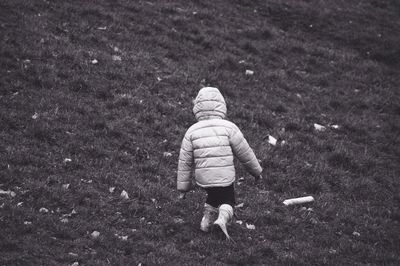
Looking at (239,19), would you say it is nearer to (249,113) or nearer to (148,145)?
(249,113)

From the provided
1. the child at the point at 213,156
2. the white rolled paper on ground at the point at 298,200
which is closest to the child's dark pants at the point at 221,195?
the child at the point at 213,156

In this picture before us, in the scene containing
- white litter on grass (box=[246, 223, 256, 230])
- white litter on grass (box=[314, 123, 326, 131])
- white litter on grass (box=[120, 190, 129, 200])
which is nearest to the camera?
white litter on grass (box=[246, 223, 256, 230])

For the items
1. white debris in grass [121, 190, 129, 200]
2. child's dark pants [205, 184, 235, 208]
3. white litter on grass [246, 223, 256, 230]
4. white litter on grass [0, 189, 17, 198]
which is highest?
child's dark pants [205, 184, 235, 208]

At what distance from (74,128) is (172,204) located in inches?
119

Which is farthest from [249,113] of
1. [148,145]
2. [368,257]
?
[368,257]

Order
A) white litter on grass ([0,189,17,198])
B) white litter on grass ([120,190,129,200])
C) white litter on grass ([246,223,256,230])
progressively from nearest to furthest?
white litter on grass ([0,189,17,198]) < white litter on grass ([246,223,256,230]) < white litter on grass ([120,190,129,200])

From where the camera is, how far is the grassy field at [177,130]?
717cm

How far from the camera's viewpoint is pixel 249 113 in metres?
12.0

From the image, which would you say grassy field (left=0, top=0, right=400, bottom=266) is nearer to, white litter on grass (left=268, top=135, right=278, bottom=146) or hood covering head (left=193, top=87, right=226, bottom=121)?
white litter on grass (left=268, top=135, right=278, bottom=146)

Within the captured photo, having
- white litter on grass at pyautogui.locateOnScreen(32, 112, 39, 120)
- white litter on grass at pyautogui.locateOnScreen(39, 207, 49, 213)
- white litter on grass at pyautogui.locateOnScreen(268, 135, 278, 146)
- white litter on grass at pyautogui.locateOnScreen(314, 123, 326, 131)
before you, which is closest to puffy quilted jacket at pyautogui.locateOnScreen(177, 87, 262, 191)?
white litter on grass at pyautogui.locateOnScreen(39, 207, 49, 213)

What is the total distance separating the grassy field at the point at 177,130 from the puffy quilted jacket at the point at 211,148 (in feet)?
3.06

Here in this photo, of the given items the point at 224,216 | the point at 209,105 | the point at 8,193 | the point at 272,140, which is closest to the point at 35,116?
the point at 8,193

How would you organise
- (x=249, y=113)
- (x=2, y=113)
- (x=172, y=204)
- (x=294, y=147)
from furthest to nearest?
(x=249, y=113) → (x=294, y=147) → (x=2, y=113) → (x=172, y=204)

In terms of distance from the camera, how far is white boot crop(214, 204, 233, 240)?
22.9 ft
